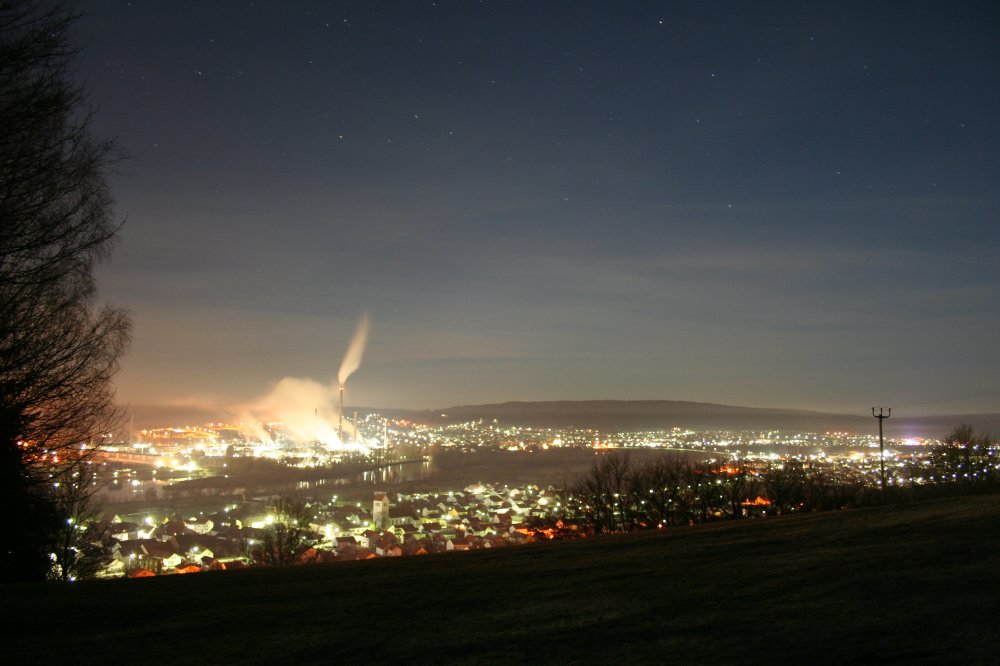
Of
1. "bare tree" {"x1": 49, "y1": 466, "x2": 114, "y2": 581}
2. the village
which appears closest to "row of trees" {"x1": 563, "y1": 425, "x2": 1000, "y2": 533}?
the village

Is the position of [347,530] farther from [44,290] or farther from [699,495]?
[44,290]

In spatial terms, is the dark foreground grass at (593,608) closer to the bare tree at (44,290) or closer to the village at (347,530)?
the bare tree at (44,290)

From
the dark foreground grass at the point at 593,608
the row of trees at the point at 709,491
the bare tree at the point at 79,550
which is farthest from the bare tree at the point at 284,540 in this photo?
the dark foreground grass at the point at 593,608

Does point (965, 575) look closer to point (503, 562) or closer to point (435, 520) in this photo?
point (503, 562)

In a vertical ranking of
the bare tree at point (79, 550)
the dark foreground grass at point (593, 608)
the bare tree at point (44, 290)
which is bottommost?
the bare tree at point (79, 550)

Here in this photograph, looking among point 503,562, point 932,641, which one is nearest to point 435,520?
point 503,562

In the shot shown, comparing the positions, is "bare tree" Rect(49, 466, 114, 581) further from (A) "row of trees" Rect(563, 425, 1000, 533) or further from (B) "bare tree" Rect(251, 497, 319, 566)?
(A) "row of trees" Rect(563, 425, 1000, 533)

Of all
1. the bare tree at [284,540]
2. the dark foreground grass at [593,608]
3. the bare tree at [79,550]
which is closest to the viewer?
the dark foreground grass at [593,608]
